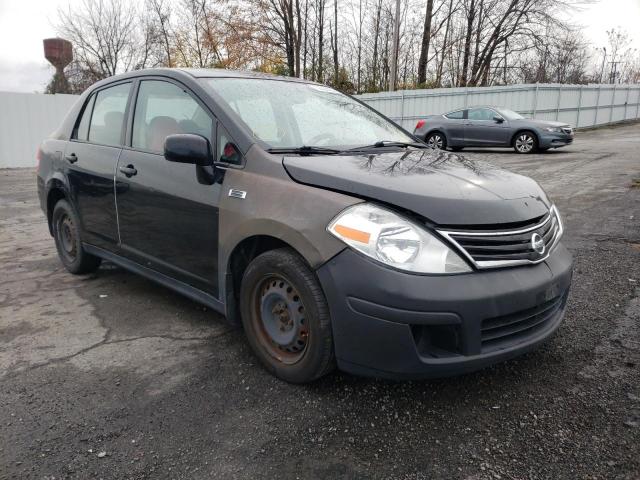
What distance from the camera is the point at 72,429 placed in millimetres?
2275

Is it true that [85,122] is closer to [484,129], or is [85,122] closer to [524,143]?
[524,143]

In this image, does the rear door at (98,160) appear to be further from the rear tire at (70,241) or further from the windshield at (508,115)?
the windshield at (508,115)

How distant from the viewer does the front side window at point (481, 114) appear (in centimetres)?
1484

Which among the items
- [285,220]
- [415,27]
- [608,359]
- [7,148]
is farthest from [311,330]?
[415,27]

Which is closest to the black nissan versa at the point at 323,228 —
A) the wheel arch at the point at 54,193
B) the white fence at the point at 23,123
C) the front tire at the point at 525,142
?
the wheel arch at the point at 54,193

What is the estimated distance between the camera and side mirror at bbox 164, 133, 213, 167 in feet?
9.09

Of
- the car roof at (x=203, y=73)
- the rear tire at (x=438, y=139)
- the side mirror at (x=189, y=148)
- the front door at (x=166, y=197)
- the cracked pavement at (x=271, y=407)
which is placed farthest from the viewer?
the rear tire at (x=438, y=139)

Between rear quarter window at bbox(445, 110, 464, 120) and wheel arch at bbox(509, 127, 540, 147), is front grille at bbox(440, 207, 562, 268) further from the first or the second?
rear quarter window at bbox(445, 110, 464, 120)

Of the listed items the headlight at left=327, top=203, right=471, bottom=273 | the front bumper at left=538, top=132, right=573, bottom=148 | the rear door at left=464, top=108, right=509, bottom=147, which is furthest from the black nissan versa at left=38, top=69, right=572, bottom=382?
the rear door at left=464, top=108, right=509, bottom=147

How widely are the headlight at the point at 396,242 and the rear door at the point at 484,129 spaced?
1359cm

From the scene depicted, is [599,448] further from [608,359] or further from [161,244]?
[161,244]

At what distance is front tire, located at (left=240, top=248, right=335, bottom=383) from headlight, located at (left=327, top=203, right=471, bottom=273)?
12.1 inches

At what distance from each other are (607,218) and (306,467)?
217 inches

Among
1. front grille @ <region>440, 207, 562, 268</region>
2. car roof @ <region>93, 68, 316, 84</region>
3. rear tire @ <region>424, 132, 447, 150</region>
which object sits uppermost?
car roof @ <region>93, 68, 316, 84</region>
